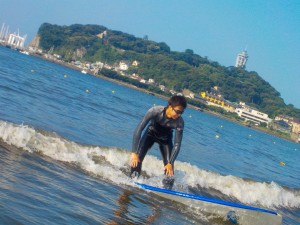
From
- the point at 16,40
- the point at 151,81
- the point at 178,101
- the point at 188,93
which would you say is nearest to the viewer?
the point at 178,101

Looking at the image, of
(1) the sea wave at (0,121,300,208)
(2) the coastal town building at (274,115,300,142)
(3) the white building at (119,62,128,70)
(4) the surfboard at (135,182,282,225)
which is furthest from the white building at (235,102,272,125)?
(4) the surfboard at (135,182,282,225)

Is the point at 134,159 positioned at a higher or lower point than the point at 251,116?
higher

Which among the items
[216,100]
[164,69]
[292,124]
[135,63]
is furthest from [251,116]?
[135,63]

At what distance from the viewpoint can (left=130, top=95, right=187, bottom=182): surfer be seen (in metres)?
7.71

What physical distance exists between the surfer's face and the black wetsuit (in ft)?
0.45

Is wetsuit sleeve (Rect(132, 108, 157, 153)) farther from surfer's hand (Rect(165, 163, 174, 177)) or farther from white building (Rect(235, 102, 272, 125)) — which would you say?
white building (Rect(235, 102, 272, 125))

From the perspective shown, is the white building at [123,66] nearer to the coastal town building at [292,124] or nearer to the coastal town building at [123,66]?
the coastal town building at [123,66]

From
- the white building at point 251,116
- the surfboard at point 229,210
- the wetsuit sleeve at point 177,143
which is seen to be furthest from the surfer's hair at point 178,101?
the white building at point 251,116

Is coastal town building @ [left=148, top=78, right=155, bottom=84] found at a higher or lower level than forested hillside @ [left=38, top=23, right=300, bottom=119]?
lower

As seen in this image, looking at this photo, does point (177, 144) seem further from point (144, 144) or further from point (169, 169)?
point (144, 144)

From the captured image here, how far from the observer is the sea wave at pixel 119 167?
10211 mm

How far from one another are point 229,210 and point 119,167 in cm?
438

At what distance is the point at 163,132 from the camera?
8.33 metres

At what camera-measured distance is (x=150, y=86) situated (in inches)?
5364
